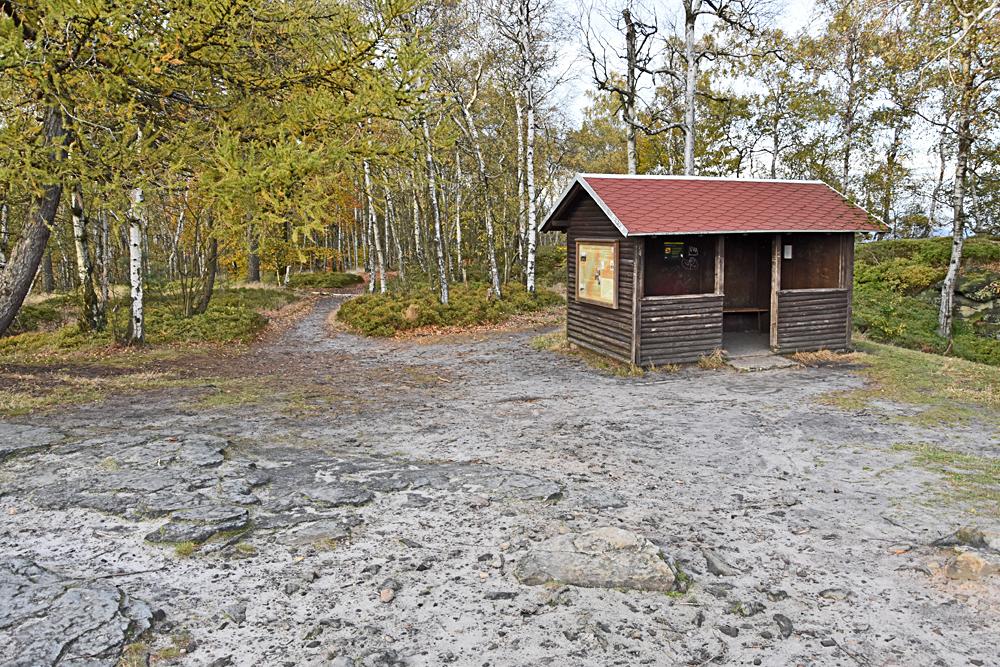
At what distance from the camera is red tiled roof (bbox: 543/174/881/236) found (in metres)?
12.5

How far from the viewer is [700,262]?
14078 mm

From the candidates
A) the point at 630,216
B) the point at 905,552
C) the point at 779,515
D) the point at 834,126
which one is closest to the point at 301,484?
the point at 779,515

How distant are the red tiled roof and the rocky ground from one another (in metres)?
4.58

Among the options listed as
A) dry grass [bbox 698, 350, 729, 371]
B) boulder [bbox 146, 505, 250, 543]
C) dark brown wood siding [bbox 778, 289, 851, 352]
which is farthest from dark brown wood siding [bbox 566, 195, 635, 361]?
boulder [bbox 146, 505, 250, 543]

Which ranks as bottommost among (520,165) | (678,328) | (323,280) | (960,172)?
(678,328)

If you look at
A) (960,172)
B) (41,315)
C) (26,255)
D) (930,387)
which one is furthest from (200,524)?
(960,172)

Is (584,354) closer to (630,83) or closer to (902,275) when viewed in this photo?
(630,83)

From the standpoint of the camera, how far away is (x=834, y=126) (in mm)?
29469

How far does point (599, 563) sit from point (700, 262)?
10.5 m

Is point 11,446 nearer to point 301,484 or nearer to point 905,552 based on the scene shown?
point 301,484

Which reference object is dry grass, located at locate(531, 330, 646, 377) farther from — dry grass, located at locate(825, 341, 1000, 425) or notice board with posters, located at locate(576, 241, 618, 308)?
dry grass, located at locate(825, 341, 1000, 425)

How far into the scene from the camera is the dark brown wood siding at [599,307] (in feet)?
41.9

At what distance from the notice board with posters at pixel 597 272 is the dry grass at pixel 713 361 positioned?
6.56 ft

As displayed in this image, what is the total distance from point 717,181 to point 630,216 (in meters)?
3.39
